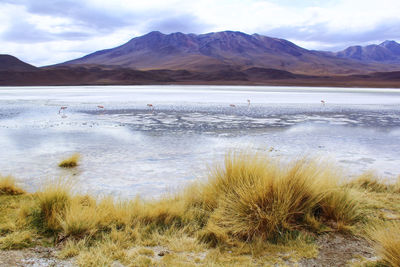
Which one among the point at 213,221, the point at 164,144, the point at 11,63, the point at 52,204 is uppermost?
the point at 11,63

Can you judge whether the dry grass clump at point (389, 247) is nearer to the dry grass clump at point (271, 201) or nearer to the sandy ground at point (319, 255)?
the sandy ground at point (319, 255)

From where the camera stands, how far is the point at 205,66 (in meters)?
104

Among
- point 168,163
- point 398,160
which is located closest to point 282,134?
point 398,160

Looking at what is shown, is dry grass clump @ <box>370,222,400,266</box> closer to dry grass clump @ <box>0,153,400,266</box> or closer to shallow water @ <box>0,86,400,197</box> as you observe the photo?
dry grass clump @ <box>0,153,400,266</box>

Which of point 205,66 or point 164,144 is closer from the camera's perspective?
point 164,144

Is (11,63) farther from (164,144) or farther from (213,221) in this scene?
(213,221)

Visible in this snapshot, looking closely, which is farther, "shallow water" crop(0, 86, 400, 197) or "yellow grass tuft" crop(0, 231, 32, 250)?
"shallow water" crop(0, 86, 400, 197)

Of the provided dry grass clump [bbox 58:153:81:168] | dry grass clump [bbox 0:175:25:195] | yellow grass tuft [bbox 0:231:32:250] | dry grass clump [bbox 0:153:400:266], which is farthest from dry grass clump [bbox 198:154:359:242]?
dry grass clump [bbox 58:153:81:168]

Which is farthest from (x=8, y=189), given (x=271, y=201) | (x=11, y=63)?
(x=11, y=63)

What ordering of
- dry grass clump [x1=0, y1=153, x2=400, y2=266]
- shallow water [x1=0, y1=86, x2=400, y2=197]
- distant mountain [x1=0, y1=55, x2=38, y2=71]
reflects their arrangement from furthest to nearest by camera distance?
1. distant mountain [x1=0, y1=55, x2=38, y2=71]
2. shallow water [x1=0, y1=86, x2=400, y2=197]
3. dry grass clump [x1=0, y1=153, x2=400, y2=266]

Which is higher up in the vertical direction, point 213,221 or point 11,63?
point 11,63

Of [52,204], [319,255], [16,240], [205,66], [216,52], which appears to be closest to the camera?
[319,255]

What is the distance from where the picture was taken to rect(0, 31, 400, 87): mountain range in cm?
6431

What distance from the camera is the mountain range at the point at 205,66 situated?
64.3m
